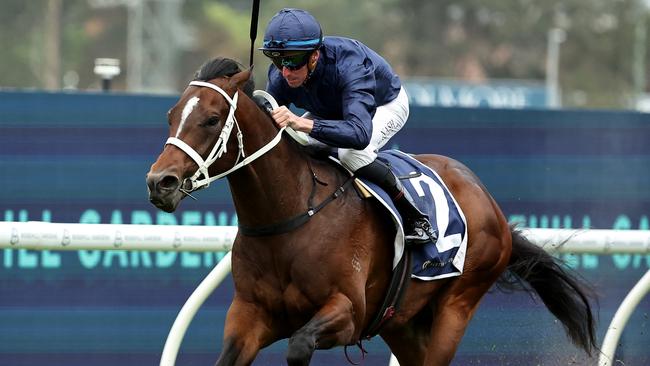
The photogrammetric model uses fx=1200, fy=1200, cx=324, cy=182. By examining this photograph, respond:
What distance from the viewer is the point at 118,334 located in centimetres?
561

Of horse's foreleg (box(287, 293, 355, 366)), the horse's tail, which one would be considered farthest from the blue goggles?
the horse's tail

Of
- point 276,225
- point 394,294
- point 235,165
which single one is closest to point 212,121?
point 235,165

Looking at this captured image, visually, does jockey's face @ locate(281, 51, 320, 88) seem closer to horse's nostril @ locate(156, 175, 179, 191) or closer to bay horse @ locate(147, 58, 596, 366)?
bay horse @ locate(147, 58, 596, 366)

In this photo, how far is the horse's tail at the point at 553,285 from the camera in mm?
5703

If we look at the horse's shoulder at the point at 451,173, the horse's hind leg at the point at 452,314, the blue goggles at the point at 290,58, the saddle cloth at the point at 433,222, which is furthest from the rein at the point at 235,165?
the horse's hind leg at the point at 452,314

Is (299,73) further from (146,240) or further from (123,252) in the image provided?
(123,252)

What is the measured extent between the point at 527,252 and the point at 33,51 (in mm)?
31552

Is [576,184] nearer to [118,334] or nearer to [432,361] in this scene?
[432,361]

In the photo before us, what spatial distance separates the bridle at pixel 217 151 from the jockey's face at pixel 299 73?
25 centimetres

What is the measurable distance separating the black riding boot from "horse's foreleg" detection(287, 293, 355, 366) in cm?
58

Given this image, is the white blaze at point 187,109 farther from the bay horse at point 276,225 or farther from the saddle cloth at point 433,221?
the saddle cloth at point 433,221

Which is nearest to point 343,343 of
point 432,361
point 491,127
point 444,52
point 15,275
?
point 432,361

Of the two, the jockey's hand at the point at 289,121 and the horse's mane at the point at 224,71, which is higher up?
the horse's mane at the point at 224,71

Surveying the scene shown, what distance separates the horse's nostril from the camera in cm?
386
